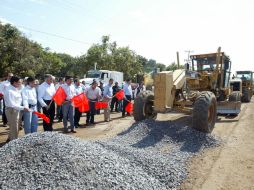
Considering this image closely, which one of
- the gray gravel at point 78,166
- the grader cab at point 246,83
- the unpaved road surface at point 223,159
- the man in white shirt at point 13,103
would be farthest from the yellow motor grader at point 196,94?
the grader cab at point 246,83

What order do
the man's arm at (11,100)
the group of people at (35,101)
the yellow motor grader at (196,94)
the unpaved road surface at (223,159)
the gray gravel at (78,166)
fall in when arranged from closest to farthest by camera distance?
1. the gray gravel at (78,166)
2. the unpaved road surface at (223,159)
3. the man's arm at (11,100)
4. the group of people at (35,101)
5. the yellow motor grader at (196,94)

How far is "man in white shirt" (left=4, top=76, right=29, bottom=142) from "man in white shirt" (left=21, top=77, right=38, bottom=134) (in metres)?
0.27

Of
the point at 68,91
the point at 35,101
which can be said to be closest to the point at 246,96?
the point at 68,91

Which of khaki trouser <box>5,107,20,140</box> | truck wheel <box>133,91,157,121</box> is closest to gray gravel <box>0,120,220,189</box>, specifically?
khaki trouser <box>5,107,20,140</box>

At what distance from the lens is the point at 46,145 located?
208 inches

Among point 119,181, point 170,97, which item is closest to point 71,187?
point 119,181

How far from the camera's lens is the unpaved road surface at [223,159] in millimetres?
5555

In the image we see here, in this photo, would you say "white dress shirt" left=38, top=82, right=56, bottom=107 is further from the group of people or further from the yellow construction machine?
the yellow construction machine

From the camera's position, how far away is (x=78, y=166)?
16.0ft

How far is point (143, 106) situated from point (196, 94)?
190 centimetres

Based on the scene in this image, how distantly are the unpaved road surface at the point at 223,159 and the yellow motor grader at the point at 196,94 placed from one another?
0.94 m

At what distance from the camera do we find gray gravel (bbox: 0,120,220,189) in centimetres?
462

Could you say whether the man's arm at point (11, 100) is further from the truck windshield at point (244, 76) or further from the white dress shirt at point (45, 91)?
the truck windshield at point (244, 76)

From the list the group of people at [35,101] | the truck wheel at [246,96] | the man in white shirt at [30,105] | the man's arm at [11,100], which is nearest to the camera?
the man's arm at [11,100]
